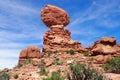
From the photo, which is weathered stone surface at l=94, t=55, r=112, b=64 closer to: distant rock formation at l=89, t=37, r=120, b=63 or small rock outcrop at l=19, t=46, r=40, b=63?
distant rock formation at l=89, t=37, r=120, b=63

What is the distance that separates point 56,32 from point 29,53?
7.06 metres

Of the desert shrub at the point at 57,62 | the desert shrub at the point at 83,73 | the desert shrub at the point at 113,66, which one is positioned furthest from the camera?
the desert shrub at the point at 57,62

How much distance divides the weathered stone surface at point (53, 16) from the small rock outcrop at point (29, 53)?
6.36 metres

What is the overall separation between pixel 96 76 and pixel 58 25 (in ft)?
124

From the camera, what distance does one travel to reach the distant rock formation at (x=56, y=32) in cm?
5262

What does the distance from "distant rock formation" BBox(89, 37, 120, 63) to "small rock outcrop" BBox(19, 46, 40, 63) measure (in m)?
15.3

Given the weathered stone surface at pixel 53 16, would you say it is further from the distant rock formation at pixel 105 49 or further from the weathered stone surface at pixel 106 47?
the weathered stone surface at pixel 106 47

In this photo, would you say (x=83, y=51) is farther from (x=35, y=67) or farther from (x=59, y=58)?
(x=35, y=67)

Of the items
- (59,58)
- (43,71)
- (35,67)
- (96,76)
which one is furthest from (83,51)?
(96,76)

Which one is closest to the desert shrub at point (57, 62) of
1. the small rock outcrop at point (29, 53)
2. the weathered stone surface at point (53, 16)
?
the small rock outcrop at point (29, 53)

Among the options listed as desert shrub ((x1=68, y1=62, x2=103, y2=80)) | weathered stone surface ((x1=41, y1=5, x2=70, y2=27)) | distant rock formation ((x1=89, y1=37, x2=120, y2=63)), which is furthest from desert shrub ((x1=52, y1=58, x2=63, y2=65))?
desert shrub ((x1=68, y1=62, x2=103, y2=80))

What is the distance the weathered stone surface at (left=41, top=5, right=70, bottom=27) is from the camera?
2320 inches

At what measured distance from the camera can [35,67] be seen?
136ft

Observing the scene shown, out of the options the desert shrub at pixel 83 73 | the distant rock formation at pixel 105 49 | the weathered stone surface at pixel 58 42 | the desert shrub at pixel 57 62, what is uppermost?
the weathered stone surface at pixel 58 42
